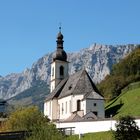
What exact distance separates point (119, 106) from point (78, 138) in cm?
3606

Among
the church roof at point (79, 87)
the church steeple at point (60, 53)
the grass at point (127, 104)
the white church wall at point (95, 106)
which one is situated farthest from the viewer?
the church steeple at point (60, 53)

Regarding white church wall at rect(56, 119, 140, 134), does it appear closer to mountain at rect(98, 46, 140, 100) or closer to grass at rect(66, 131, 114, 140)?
grass at rect(66, 131, 114, 140)

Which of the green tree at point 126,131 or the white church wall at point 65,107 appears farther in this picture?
the white church wall at point 65,107

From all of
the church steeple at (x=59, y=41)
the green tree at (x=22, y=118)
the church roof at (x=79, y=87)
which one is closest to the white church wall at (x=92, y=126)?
the green tree at (x=22, y=118)

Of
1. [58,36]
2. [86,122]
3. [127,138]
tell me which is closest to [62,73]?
[58,36]

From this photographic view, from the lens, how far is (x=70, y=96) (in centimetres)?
9344

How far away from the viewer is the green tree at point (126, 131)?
37.0 m

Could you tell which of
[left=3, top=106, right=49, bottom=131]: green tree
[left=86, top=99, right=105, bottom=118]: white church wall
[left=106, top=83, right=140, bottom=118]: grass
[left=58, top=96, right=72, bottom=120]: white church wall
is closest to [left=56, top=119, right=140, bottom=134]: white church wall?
[left=3, top=106, right=49, bottom=131]: green tree

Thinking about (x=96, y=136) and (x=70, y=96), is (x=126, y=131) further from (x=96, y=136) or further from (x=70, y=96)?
(x=70, y=96)

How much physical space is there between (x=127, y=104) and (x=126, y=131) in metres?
49.8

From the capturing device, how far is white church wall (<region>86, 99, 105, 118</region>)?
8650 cm

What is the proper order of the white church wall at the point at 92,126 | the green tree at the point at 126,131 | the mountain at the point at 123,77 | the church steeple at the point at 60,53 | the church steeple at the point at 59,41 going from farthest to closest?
the church steeple at the point at 59,41 < the church steeple at the point at 60,53 < the mountain at the point at 123,77 < the white church wall at the point at 92,126 < the green tree at the point at 126,131

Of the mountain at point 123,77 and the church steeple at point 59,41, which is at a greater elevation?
the church steeple at point 59,41

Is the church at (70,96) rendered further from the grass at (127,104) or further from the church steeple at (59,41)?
the grass at (127,104)
